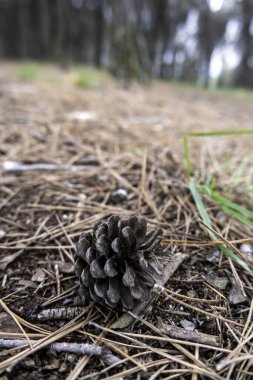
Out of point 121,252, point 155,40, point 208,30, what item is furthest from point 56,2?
point 121,252

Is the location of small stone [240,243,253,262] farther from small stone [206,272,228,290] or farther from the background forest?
the background forest

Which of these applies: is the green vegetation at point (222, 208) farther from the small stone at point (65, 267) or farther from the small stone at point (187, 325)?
the small stone at point (65, 267)

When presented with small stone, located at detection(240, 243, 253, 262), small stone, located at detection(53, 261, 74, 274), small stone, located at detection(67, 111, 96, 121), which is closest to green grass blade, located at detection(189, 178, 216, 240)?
small stone, located at detection(240, 243, 253, 262)

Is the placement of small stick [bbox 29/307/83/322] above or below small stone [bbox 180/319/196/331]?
above

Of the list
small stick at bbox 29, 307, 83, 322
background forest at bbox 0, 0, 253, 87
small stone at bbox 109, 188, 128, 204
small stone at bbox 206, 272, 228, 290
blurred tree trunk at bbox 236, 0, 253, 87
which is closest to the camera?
small stick at bbox 29, 307, 83, 322

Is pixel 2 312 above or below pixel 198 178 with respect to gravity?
below

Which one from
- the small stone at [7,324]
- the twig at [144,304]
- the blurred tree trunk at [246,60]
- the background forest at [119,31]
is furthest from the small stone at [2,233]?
the blurred tree trunk at [246,60]

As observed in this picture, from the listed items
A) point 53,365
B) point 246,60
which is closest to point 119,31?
point 53,365

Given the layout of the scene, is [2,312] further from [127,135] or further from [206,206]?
[127,135]
